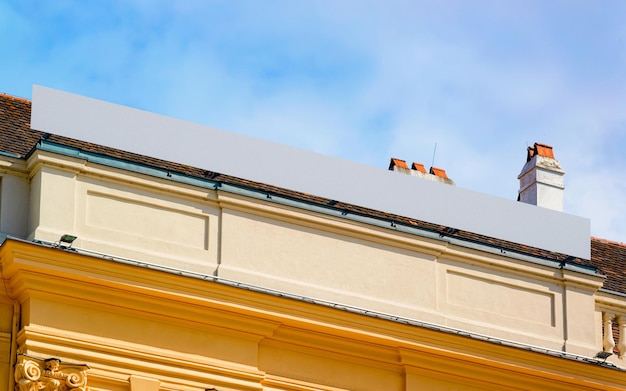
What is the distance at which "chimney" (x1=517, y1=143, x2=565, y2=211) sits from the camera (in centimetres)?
2931

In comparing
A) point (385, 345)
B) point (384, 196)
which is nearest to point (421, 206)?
point (384, 196)

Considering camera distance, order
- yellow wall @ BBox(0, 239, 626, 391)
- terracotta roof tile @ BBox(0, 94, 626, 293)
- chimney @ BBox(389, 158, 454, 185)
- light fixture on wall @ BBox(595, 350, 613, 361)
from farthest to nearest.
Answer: chimney @ BBox(389, 158, 454, 185)
light fixture on wall @ BBox(595, 350, 613, 361)
terracotta roof tile @ BBox(0, 94, 626, 293)
yellow wall @ BBox(0, 239, 626, 391)

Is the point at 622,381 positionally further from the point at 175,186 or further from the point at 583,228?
the point at 175,186

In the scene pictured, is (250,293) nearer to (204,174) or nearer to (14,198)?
(204,174)

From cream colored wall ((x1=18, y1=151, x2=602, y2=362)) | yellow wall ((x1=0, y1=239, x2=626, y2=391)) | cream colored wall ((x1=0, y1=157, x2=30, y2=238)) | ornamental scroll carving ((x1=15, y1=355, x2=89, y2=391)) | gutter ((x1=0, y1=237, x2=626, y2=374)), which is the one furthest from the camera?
cream colored wall ((x1=18, y1=151, x2=602, y2=362))

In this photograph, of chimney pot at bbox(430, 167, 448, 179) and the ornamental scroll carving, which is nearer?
the ornamental scroll carving

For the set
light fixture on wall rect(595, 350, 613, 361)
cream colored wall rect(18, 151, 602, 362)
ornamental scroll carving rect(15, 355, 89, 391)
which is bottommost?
ornamental scroll carving rect(15, 355, 89, 391)

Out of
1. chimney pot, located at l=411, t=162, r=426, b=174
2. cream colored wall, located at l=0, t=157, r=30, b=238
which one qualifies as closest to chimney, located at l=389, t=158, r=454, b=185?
chimney pot, located at l=411, t=162, r=426, b=174

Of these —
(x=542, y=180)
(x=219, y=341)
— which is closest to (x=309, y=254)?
(x=219, y=341)

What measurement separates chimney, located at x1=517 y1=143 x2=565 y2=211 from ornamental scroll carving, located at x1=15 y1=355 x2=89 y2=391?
10.7 metres

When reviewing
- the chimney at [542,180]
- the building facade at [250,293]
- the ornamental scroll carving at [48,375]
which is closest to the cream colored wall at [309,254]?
the building facade at [250,293]

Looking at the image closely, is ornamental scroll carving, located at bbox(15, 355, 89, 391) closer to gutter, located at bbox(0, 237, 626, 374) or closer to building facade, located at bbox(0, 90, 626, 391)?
building facade, located at bbox(0, 90, 626, 391)

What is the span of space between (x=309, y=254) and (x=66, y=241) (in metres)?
3.52

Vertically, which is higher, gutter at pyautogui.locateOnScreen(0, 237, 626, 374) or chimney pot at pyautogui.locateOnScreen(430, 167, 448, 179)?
chimney pot at pyautogui.locateOnScreen(430, 167, 448, 179)
